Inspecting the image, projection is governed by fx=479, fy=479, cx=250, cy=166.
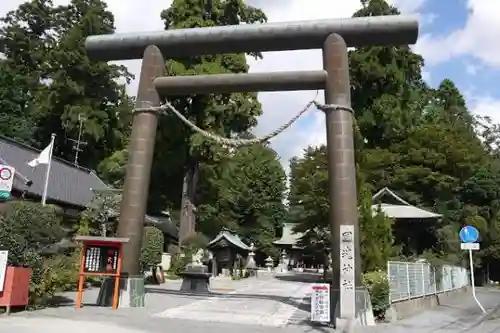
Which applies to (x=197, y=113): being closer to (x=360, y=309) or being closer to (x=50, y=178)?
(x=50, y=178)

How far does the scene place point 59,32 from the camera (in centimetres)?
5012

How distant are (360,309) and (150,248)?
12176 millimetres

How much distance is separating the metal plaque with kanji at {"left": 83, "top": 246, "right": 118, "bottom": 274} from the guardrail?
7.26m

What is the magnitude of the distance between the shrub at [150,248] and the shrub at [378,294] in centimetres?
1139

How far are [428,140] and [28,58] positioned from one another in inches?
1565

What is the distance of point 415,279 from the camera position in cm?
1538

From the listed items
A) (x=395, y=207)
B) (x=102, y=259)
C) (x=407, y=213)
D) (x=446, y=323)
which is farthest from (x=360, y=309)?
(x=395, y=207)

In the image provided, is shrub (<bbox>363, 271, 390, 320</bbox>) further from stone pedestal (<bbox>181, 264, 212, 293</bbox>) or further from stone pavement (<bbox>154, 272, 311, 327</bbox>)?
stone pedestal (<bbox>181, 264, 212, 293</bbox>)

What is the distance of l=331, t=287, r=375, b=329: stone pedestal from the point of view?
35.7 ft

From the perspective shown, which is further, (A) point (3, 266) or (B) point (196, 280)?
(B) point (196, 280)

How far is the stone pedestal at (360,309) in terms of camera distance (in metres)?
10.9

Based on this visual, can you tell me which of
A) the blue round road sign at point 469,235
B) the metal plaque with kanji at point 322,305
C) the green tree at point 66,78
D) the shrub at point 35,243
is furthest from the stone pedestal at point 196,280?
the green tree at point 66,78

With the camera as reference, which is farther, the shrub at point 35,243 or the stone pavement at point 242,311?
the stone pavement at point 242,311

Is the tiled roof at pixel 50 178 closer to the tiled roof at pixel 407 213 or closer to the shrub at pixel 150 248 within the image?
the shrub at pixel 150 248
